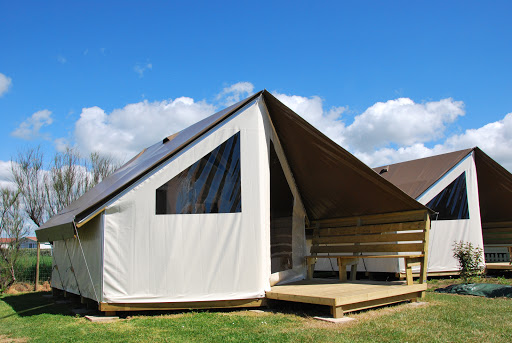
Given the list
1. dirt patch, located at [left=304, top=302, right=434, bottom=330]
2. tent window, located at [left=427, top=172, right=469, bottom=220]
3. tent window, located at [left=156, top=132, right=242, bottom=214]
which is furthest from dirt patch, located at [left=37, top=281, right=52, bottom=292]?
tent window, located at [left=427, top=172, right=469, bottom=220]

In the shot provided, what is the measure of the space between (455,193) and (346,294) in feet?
23.6

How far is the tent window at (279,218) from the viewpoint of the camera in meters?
7.98

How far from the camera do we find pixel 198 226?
6.52m

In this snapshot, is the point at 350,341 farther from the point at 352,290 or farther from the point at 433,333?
the point at 352,290

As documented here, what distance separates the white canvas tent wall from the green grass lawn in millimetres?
458

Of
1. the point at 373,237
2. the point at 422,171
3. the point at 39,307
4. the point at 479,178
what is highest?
the point at 422,171

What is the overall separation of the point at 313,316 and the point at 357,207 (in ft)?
9.94

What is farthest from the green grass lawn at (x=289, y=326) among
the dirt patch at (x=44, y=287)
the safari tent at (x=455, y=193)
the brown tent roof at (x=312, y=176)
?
the dirt patch at (x=44, y=287)

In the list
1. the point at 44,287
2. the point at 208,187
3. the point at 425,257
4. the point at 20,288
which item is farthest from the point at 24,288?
the point at 425,257

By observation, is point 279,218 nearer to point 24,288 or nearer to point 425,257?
point 425,257

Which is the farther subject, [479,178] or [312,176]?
[479,178]

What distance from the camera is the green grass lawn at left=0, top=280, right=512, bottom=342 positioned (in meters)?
4.70

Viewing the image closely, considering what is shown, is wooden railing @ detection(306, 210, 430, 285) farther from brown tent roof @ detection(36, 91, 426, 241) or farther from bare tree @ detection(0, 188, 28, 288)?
bare tree @ detection(0, 188, 28, 288)

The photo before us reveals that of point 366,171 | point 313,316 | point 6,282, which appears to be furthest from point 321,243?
point 6,282
